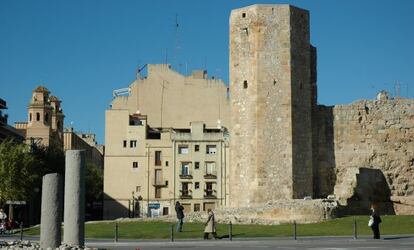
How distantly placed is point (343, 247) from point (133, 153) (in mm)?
52895

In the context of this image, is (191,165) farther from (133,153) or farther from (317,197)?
(317,197)

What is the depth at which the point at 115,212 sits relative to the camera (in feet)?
250

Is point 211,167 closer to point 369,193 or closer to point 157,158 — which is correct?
point 157,158

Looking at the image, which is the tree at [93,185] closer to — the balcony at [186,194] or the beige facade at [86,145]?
the balcony at [186,194]

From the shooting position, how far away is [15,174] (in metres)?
59.5

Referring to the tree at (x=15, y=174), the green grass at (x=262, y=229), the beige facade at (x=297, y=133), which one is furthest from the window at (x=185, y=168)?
the green grass at (x=262, y=229)

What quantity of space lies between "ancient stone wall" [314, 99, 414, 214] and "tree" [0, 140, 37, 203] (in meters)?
23.6

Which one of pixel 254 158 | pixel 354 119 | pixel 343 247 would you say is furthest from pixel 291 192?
pixel 343 247

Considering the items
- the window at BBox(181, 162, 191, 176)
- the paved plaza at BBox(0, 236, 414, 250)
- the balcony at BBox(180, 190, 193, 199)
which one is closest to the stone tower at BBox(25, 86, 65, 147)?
the window at BBox(181, 162, 191, 176)

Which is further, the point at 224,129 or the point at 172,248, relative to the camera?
the point at 224,129

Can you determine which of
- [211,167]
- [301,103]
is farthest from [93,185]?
[301,103]

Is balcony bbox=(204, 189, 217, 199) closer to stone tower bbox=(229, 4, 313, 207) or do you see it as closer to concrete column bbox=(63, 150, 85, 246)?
stone tower bbox=(229, 4, 313, 207)

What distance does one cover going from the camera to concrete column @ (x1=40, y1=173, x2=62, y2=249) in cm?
2244

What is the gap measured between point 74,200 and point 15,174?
3846cm
